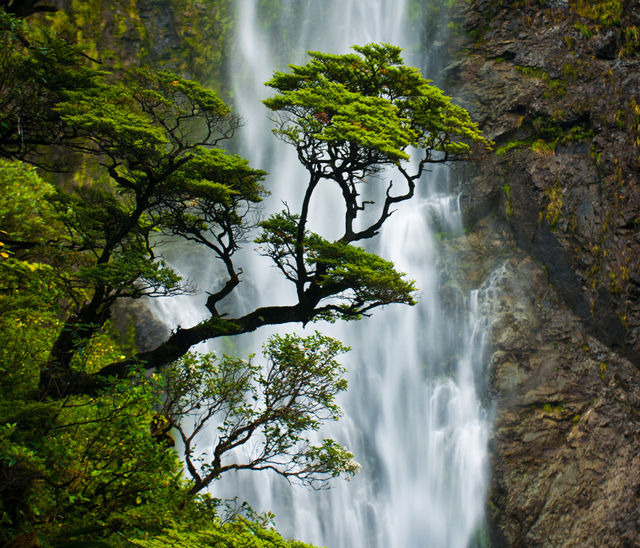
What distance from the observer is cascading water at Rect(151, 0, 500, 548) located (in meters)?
14.3

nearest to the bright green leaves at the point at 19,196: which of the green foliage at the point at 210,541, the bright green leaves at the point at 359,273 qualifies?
the green foliage at the point at 210,541

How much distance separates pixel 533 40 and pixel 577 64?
2628 mm

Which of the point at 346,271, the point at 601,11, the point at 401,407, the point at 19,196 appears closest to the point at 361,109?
the point at 346,271

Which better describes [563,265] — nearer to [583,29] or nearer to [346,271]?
[583,29]

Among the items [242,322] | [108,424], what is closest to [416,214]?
[242,322]

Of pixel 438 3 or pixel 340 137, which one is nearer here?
pixel 340 137

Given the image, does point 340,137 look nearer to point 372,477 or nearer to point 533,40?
point 372,477

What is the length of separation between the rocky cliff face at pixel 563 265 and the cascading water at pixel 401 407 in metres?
0.92

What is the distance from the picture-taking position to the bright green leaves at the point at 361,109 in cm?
655

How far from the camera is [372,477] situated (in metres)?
15.3

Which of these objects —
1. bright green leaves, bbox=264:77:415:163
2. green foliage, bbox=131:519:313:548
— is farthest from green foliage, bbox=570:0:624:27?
green foliage, bbox=131:519:313:548

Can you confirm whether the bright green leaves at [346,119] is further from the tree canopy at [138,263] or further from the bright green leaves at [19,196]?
the bright green leaves at [19,196]

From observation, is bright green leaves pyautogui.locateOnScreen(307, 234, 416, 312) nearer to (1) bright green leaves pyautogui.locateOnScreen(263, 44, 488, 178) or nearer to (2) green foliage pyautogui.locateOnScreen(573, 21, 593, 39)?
(1) bright green leaves pyautogui.locateOnScreen(263, 44, 488, 178)

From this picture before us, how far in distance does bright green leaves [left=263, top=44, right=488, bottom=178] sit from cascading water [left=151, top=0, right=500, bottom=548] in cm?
1025
